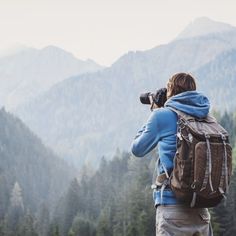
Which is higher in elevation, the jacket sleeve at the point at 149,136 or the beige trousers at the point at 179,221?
the jacket sleeve at the point at 149,136

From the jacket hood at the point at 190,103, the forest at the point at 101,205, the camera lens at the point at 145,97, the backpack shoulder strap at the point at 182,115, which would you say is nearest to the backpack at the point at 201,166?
the backpack shoulder strap at the point at 182,115

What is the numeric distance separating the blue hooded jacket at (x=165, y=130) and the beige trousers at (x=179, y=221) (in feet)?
0.36

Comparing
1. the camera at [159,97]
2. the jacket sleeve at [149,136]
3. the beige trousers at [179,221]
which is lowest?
the beige trousers at [179,221]

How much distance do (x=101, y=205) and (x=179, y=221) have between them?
127 meters

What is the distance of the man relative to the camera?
5.15 meters

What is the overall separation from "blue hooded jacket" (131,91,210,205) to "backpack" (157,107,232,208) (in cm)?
18

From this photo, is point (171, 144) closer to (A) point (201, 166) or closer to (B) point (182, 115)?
(B) point (182, 115)

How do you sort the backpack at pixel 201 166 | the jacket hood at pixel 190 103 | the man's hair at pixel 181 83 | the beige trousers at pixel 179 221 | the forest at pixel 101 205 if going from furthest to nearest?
the forest at pixel 101 205 → the man's hair at pixel 181 83 → the jacket hood at pixel 190 103 → the beige trousers at pixel 179 221 → the backpack at pixel 201 166

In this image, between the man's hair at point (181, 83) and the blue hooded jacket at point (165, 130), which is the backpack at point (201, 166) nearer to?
the blue hooded jacket at point (165, 130)

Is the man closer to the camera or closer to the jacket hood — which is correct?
the jacket hood

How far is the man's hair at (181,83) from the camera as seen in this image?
213 inches

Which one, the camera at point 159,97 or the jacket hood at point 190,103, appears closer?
the jacket hood at point 190,103

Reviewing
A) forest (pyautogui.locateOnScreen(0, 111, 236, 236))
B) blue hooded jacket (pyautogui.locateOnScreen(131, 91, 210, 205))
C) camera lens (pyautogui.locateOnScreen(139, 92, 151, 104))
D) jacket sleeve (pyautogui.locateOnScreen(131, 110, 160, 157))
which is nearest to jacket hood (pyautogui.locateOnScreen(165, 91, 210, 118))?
blue hooded jacket (pyautogui.locateOnScreen(131, 91, 210, 205))

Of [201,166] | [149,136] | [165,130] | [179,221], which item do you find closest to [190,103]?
[165,130]
